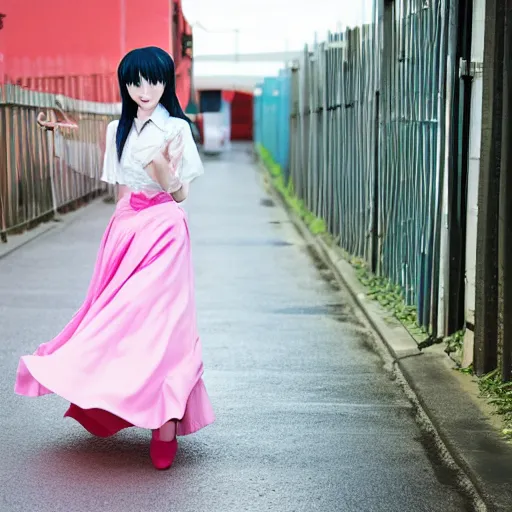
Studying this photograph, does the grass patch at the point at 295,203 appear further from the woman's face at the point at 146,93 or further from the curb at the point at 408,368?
the woman's face at the point at 146,93

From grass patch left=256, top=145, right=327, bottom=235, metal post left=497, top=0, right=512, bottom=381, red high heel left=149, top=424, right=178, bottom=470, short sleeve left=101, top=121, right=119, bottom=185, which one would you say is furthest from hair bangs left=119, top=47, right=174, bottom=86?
grass patch left=256, top=145, right=327, bottom=235

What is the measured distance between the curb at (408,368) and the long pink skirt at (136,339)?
1.12m

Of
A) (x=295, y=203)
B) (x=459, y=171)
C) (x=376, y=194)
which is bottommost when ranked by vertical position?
(x=295, y=203)

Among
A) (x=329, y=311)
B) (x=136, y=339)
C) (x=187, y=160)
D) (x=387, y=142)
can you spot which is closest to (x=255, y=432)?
(x=136, y=339)

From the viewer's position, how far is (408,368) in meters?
6.72

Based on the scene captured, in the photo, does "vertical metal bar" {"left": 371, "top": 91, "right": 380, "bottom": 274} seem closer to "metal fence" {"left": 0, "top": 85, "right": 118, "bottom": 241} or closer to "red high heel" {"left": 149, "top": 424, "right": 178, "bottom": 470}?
"metal fence" {"left": 0, "top": 85, "right": 118, "bottom": 241}

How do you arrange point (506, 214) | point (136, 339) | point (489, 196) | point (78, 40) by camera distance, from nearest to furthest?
point (136, 339)
point (506, 214)
point (489, 196)
point (78, 40)

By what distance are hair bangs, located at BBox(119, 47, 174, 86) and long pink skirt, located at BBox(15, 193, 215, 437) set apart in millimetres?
512

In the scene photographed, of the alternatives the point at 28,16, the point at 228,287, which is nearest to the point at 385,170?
the point at 228,287

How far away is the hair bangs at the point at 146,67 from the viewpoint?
480cm

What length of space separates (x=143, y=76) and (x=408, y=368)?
9.16ft

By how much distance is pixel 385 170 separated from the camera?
991cm

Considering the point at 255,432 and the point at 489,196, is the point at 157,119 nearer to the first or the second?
the point at 255,432

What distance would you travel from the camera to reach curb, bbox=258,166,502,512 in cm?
456
